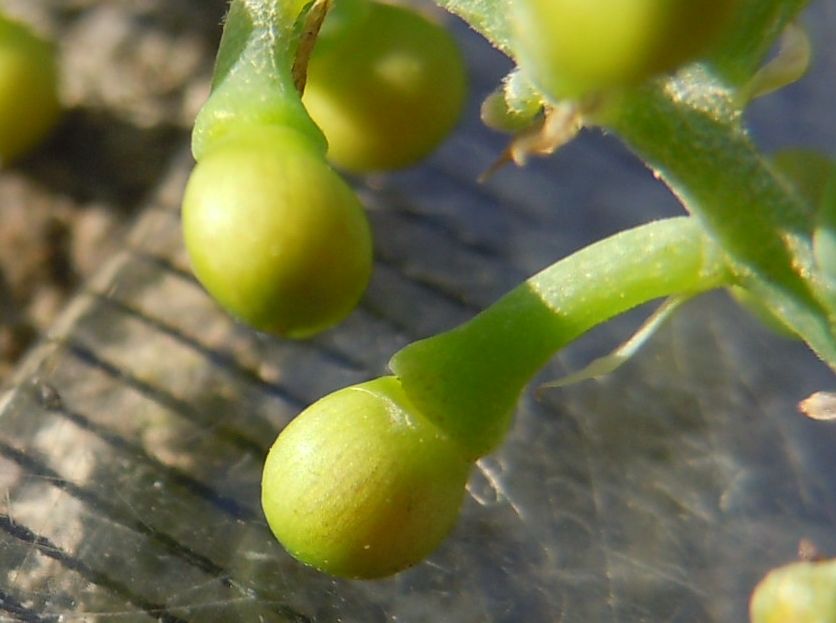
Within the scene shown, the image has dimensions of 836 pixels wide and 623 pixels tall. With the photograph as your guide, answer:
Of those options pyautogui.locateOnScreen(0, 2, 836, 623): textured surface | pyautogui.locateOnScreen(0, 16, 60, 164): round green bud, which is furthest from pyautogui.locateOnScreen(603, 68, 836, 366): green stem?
pyautogui.locateOnScreen(0, 16, 60, 164): round green bud

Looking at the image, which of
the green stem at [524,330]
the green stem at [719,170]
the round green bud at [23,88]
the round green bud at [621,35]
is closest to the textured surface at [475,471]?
the round green bud at [23,88]

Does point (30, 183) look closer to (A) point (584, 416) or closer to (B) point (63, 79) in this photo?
(B) point (63, 79)

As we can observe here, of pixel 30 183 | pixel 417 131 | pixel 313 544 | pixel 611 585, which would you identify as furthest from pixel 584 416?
pixel 30 183

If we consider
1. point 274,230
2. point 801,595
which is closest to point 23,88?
point 274,230

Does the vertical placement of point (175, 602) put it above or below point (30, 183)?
above

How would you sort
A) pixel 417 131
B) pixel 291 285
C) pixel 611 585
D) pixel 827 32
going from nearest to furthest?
pixel 291 285 → pixel 417 131 → pixel 611 585 → pixel 827 32

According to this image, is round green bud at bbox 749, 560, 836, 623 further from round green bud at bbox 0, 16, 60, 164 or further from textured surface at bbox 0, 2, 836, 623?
round green bud at bbox 0, 16, 60, 164

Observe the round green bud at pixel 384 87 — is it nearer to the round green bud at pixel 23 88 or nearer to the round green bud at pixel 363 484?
the round green bud at pixel 363 484
